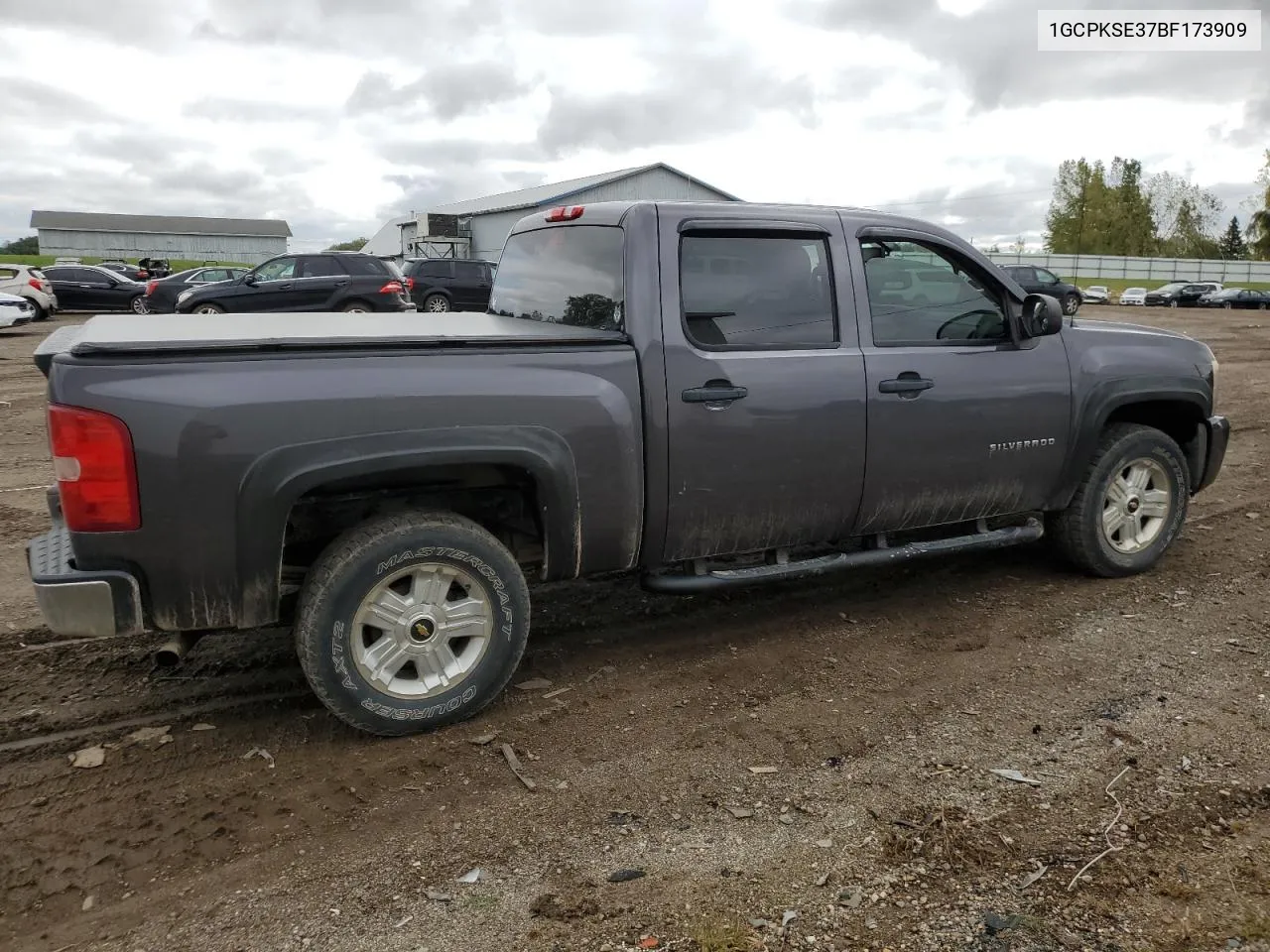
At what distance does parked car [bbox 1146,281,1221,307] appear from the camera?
138 ft

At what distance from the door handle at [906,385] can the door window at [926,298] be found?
6.6 inches

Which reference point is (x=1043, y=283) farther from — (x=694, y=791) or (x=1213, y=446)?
(x=694, y=791)

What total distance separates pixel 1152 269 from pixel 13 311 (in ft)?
212

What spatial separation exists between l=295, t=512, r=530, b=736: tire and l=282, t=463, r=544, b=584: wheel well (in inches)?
6.1

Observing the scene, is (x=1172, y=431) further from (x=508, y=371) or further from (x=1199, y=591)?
(x=508, y=371)

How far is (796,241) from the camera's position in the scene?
4113 mm

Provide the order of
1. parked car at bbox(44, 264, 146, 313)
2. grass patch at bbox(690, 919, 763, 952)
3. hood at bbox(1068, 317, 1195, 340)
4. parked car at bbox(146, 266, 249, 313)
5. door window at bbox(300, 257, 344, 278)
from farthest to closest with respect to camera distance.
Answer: parked car at bbox(44, 264, 146, 313) → parked car at bbox(146, 266, 249, 313) → door window at bbox(300, 257, 344, 278) → hood at bbox(1068, 317, 1195, 340) → grass patch at bbox(690, 919, 763, 952)

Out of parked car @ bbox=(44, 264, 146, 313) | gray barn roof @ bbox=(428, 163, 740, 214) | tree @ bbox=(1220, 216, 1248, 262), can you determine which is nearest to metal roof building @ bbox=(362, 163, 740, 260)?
gray barn roof @ bbox=(428, 163, 740, 214)

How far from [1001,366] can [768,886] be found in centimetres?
283

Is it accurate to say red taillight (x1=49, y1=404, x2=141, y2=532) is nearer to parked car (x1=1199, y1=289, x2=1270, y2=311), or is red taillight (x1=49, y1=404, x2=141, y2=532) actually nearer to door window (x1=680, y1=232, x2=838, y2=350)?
door window (x1=680, y1=232, x2=838, y2=350)

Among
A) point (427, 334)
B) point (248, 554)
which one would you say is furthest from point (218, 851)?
point (427, 334)

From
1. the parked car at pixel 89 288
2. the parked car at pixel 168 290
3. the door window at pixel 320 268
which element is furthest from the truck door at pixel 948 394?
the parked car at pixel 89 288

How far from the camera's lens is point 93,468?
2902 mm

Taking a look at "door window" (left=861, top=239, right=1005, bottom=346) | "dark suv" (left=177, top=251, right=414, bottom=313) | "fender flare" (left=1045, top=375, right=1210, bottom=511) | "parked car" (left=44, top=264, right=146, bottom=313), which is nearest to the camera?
"door window" (left=861, top=239, right=1005, bottom=346)
